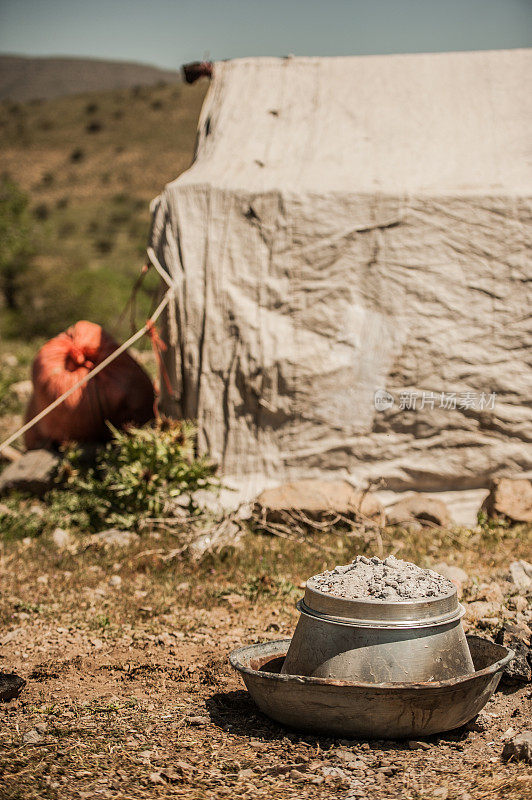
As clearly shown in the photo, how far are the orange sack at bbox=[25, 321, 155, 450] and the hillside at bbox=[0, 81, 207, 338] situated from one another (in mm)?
23780

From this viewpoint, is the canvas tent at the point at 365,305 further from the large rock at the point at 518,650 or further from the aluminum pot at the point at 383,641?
the aluminum pot at the point at 383,641

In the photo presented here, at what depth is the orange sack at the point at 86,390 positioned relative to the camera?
578 centimetres

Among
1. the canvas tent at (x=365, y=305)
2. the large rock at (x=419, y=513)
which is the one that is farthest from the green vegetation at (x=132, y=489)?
the large rock at (x=419, y=513)

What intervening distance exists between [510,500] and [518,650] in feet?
6.53

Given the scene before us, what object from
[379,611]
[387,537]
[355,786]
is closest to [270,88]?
[387,537]

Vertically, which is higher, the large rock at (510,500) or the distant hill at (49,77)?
the distant hill at (49,77)

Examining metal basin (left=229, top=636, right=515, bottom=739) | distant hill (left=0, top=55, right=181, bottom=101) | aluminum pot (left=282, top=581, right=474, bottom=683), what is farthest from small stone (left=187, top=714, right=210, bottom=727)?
distant hill (left=0, top=55, right=181, bottom=101)

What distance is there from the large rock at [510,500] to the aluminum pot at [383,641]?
2.41 meters

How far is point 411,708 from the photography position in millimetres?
2516

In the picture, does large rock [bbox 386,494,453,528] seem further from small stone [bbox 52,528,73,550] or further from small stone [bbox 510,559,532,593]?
small stone [bbox 52,528,73,550]

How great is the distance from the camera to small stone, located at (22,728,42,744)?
2596mm

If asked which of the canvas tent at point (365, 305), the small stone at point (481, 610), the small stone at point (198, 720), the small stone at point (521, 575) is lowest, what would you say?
the small stone at point (481, 610)

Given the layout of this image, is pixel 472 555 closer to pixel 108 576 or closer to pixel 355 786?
pixel 108 576

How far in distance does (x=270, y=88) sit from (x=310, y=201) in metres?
1.19
